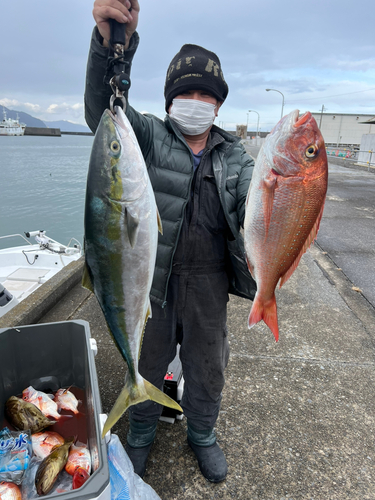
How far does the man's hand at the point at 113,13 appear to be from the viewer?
4.51ft

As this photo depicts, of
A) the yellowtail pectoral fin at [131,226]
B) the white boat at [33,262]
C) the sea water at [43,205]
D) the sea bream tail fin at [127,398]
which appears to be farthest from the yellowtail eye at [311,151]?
the sea water at [43,205]

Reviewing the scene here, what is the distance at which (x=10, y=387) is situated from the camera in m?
2.29

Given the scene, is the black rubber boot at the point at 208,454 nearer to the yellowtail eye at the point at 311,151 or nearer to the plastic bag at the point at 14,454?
the plastic bag at the point at 14,454

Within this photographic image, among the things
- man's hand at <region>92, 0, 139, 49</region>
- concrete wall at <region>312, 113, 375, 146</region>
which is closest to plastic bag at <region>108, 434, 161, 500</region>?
man's hand at <region>92, 0, 139, 49</region>

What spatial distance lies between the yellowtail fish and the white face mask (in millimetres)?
751

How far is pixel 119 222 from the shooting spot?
1361mm

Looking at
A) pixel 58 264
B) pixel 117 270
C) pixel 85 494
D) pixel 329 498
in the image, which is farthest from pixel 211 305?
pixel 58 264

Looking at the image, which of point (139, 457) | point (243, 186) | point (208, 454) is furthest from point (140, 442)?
point (243, 186)

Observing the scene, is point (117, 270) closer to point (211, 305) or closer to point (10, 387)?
point (211, 305)

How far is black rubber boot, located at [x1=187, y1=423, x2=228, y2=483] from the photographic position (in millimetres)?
2170

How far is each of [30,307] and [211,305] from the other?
8.48 feet

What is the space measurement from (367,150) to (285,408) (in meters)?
24.6

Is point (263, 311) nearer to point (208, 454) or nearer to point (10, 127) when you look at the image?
point (208, 454)

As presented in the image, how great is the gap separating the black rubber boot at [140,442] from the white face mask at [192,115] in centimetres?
201
